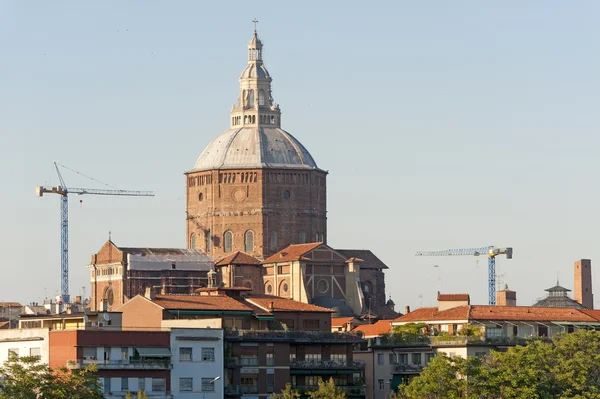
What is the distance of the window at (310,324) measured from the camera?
360ft

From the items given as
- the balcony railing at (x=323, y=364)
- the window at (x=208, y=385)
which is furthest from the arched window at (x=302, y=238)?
the window at (x=208, y=385)

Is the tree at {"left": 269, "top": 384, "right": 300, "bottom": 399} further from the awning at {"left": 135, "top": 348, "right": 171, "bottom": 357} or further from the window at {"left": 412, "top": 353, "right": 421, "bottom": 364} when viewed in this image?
the window at {"left": 412, "top": 353, "right": 421, "bottom": 364}

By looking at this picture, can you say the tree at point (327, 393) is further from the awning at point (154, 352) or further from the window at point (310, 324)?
the window at point (310, 324)

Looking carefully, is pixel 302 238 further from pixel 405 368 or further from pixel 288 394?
pixel 288 394

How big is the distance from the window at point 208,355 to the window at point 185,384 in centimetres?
158

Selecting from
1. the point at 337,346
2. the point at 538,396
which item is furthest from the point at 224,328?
the point at 538,396

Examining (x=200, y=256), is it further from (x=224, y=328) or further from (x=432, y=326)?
(x=224, y=328)

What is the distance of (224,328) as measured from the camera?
99.5 meters

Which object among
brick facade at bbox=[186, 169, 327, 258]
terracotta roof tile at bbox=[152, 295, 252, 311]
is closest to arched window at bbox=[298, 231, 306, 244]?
brick facade at bbox=[186, 169, 327, 258]

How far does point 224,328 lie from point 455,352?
15.5m

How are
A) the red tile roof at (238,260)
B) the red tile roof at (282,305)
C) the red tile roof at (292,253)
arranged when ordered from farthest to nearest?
the red tile roof at (238,260) → the red tile roof at (292,253) → the red tile roof at (282,305)

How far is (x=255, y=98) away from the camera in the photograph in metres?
183

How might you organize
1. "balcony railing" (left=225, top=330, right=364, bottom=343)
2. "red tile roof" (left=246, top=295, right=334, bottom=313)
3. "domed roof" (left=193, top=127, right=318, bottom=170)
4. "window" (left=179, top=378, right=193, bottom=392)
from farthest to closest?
"domed roof" (left=193, top=127, right=318, bottom=170)
"red tile roof" (left=246, top=295, right=334, bottom=313)
"balcony railing" (left=225, top=330, right=364, bottom=343)
"window" (left=179, top=378, right=193, bottom=392)

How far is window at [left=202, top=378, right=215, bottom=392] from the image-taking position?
95000mm
